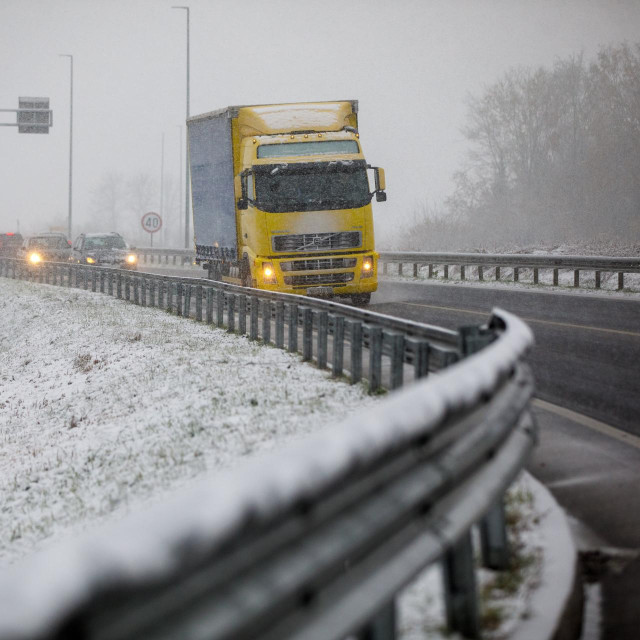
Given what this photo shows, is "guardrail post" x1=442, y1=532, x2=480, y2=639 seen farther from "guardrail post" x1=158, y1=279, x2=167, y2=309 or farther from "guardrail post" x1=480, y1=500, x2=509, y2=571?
"guardrail post" x1=158, y1=279, x2=167, y2=309

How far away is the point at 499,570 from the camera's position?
438 centimetres

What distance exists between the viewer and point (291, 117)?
2156 cm

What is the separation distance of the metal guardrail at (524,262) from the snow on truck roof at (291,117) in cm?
730

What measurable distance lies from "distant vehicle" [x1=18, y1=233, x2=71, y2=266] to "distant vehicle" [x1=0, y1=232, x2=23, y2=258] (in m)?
11.6

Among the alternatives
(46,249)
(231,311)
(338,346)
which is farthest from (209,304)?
(46,249)

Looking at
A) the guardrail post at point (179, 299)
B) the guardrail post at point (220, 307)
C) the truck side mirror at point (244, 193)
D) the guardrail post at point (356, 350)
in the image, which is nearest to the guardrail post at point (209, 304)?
the guardrail post at point (220, 307)

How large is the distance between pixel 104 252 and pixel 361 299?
Result: 1940cm

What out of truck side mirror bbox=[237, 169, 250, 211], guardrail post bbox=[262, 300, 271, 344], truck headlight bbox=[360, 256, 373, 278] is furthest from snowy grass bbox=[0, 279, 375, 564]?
truck headlight bbox=[360, 256, 373, 278]

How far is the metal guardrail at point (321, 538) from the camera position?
5.48 ft

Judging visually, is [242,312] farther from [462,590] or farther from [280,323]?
[462,590]

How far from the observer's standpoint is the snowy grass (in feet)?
30.6

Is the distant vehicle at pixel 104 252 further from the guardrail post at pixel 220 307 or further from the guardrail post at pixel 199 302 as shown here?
the guardrail post at pixel 220 307

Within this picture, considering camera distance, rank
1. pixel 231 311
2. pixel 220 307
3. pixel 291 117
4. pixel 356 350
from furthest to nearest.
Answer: pixel 291 117 → pixel 220 307 → pixel 231 311 → pixel 356 350

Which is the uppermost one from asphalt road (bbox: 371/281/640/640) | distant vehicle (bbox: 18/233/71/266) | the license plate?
distant vehicle (bbox: 18/233/71/266)
